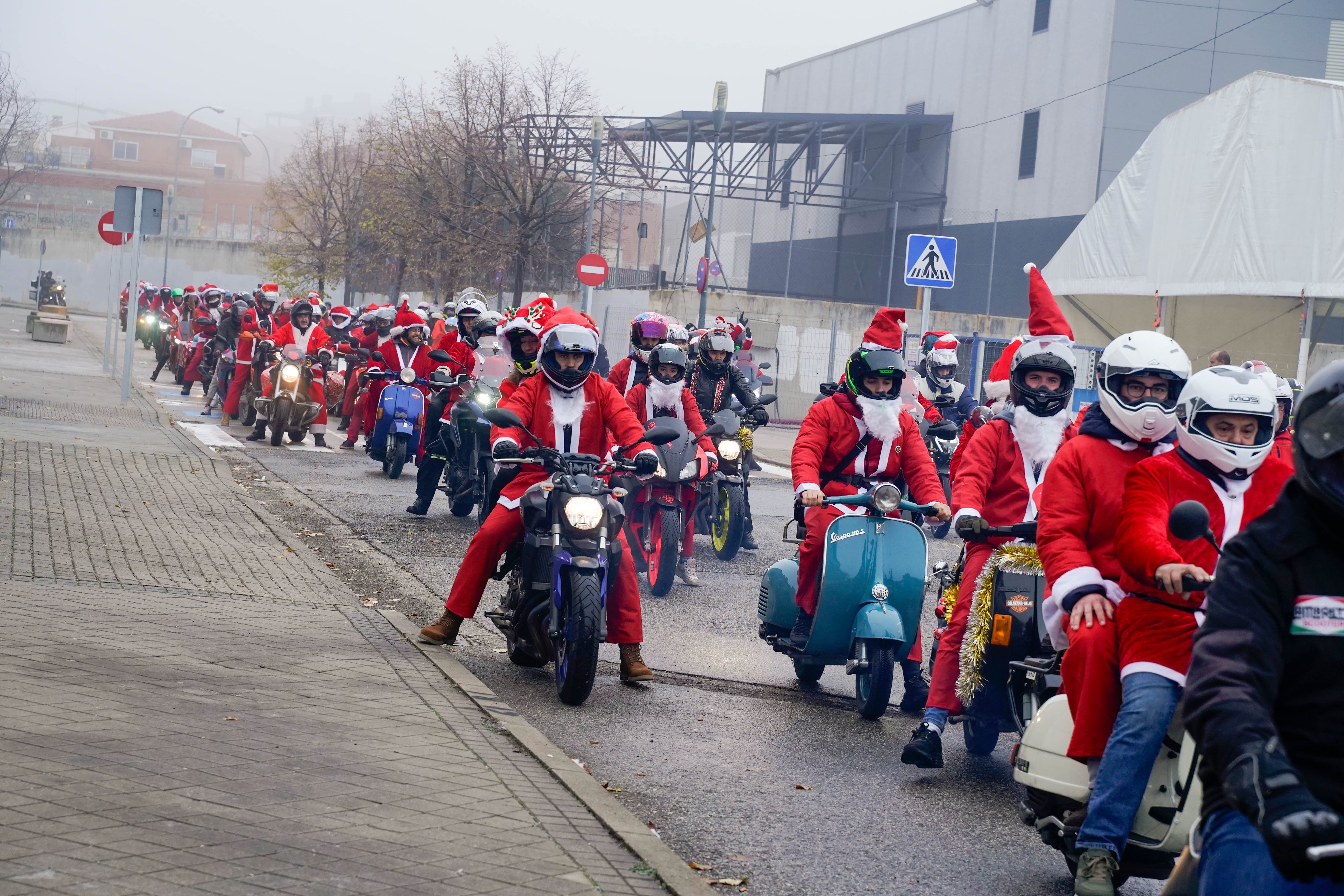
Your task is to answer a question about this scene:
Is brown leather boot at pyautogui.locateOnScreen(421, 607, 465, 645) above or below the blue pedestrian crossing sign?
below

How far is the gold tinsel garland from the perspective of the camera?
604 cm

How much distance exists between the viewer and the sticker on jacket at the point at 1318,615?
2588mm

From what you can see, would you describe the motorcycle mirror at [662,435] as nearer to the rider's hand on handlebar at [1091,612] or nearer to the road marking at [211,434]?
the rider's hand on handlebar at [1091,612]

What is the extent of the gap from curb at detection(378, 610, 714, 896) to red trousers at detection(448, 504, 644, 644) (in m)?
0.33

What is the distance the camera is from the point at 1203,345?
74.9ft

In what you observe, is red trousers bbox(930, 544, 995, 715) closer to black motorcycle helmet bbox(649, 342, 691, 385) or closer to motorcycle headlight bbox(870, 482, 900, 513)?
motorcycle headlight bbox(870, 482, 900, 513)

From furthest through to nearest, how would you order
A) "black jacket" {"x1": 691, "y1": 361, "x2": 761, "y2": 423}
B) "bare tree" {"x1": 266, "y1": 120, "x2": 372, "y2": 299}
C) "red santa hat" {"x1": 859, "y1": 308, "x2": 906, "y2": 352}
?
1. "bare tree" {"x1": 266, "y1": 120, "x2": 372, "y2": 299}
2. "black jacket" {"x1": 691, "y1": 361, "x2": 761, "y2": 423}
3. "red santa hat" {"x1": 859, "y1": 308, "x2": 906, "y2": 352}

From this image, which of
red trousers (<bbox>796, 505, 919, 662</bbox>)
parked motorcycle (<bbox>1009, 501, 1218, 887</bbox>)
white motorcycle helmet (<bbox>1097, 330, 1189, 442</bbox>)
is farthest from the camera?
red trousers (<bbox>796, 505, 919, 662</bbox>)

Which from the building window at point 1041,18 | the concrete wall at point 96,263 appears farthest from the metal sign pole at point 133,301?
the concrete wall at point 96,263

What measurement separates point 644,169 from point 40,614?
32.9m

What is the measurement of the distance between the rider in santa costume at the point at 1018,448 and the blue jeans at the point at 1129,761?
2.14 meters

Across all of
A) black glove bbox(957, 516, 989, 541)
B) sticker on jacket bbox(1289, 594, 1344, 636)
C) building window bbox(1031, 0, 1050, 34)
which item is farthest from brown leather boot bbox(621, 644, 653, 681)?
building window bbox(1031, 0, 1050, 34)

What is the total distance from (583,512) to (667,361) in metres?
4.37

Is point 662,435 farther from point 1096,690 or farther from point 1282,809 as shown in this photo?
point 1282,809
